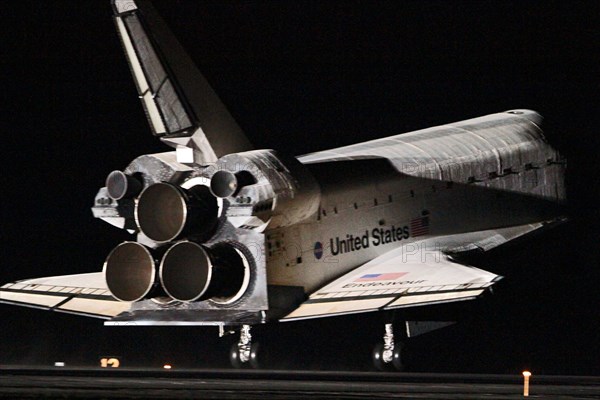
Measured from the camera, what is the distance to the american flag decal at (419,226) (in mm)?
13586

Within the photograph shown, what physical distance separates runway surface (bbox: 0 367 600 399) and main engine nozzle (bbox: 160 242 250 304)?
0.80m

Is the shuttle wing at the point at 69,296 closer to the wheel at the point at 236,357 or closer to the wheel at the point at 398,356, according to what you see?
the wheel at the point at 236,357

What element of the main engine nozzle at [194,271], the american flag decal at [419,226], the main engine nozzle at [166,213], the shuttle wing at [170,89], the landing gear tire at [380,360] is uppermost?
the shuttle wing at [170,89]

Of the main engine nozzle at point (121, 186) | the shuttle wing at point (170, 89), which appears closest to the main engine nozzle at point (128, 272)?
the main engine nozzle at point (121, 186)

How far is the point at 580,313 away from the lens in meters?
16.3

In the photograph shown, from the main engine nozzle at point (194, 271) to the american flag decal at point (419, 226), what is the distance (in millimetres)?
2818

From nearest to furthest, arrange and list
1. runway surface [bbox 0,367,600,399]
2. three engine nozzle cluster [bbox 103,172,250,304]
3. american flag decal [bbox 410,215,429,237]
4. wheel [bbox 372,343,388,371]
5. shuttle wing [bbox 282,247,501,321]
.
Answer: runway surface [bbox 0,367,600,399] → shuttle wing [bbox 282,247,501,321] → three engine nozzle cluster [bbox 103,172,250,304] → wheel [bbox 372,343,388,371] → american flag decal [bbox 410,215,429,237]

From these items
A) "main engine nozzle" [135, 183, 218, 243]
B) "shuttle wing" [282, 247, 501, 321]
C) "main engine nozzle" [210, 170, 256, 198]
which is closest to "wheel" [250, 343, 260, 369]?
"shuttle wing" [282, 247, 501, 321]

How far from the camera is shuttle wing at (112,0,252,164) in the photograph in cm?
1167

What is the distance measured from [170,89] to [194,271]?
1.70m

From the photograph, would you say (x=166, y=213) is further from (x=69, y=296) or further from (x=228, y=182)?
(x=69, y=296)

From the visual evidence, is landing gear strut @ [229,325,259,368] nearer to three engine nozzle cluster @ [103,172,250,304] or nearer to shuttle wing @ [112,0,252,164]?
three engine nozzle cluster @ [103,172,250,304]

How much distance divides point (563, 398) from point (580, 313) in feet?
22.4

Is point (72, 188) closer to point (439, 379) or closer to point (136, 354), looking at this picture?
point (136, 354)
